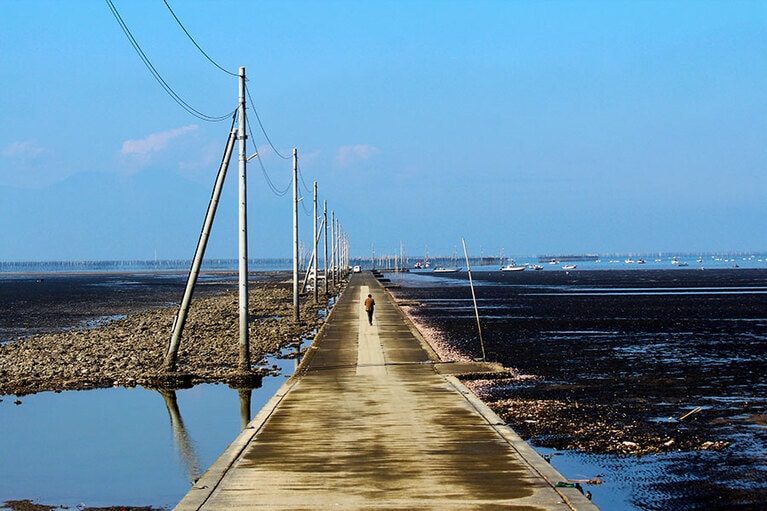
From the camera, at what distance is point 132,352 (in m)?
32.3

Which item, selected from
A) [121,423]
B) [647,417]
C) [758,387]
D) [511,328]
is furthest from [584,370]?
[511,328]

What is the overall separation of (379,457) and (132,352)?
71.3 feet

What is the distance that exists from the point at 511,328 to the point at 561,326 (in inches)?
109

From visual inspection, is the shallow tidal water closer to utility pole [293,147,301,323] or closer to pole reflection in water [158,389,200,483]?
pole reflection in water [158,389,200,483]

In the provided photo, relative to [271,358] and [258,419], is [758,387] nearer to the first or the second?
[258,419]

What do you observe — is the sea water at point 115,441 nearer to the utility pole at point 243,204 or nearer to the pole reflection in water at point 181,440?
the pole reflection in water at point 181,440

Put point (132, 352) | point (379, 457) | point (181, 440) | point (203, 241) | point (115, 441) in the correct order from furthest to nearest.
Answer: point (132, 352) < point (203, 241) < point (115, 441) < point (181, 440) < point (379, 457)

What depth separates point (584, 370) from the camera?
25828 millimetres

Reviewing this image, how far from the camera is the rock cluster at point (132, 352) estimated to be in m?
24.9

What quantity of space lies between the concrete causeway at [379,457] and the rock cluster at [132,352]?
7.03m

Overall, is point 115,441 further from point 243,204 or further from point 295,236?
point 295,236

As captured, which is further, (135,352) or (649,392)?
(135,352)

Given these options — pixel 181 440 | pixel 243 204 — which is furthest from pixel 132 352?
pixel 181 440

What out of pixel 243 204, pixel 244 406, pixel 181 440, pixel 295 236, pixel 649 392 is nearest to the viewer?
pixel 181 440
